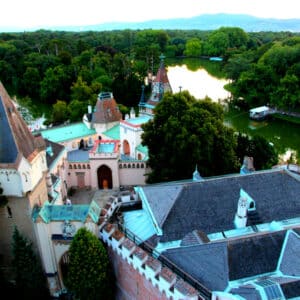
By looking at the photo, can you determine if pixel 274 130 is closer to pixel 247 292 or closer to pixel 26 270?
pixel 26 270

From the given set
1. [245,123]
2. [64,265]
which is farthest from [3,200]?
[245,123]

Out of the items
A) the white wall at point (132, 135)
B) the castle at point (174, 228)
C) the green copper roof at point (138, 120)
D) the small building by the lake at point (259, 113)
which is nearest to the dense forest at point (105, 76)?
the small building by the lake at point (259, 113)

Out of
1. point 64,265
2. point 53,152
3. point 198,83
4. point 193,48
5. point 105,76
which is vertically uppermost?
point 53,152


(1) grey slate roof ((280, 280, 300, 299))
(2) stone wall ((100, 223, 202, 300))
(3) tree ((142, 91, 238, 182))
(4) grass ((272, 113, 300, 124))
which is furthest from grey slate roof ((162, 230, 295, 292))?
(4) grass ((272, 113, 300, 124))

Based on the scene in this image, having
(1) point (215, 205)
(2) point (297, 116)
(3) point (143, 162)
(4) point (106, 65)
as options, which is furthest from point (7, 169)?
(4) point (106, 65)

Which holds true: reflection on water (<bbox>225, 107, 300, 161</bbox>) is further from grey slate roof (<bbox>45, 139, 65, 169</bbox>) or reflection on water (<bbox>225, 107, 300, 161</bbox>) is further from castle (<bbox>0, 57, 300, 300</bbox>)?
castle (<bbox>0, 57, 300, 300</bbox>)

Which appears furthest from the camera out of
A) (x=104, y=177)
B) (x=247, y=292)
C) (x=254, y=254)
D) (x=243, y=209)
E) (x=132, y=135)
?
(x=132, y=135)

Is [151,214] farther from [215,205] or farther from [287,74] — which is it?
[287,74]
